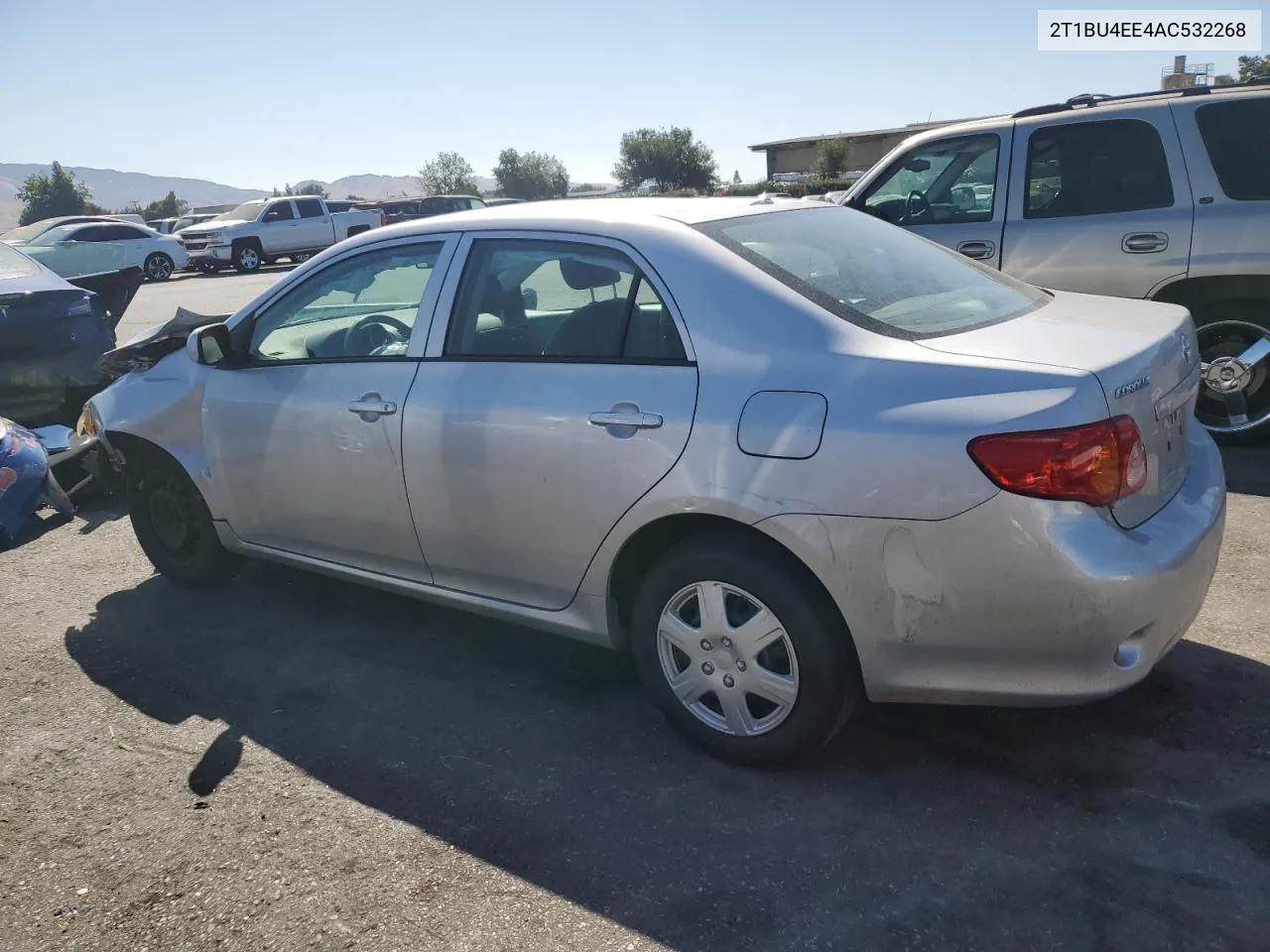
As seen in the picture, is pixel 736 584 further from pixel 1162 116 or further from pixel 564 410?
pixel 1162 116

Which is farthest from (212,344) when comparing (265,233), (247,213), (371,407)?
(247,213)

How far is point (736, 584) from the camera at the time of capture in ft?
9.56

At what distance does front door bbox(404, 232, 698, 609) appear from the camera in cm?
307

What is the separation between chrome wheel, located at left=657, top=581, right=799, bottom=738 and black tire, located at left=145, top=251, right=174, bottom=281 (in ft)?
83.2

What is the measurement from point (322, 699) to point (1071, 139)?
206 inches

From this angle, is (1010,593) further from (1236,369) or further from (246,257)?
(246,257)

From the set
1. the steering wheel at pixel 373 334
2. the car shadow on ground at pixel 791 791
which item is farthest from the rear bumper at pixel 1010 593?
the steering wheel at pixel 373 334

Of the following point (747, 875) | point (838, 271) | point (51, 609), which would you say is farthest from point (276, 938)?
point (51, 609)

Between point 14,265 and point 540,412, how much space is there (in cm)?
610

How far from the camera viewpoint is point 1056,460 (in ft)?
8.14

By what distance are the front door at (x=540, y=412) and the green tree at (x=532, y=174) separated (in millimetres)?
79865

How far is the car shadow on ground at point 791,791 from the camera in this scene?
8.14 ft

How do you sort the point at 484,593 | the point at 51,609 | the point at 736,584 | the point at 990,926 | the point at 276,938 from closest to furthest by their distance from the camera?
the point at 990,926 → the point at 276,938 → the point at 736,584 → the point at 484,593 → the point at 51,609

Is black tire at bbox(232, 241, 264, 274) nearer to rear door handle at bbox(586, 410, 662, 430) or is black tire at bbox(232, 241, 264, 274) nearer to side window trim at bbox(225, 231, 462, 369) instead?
side window trim at bbox(225, 231, 462, 369)
